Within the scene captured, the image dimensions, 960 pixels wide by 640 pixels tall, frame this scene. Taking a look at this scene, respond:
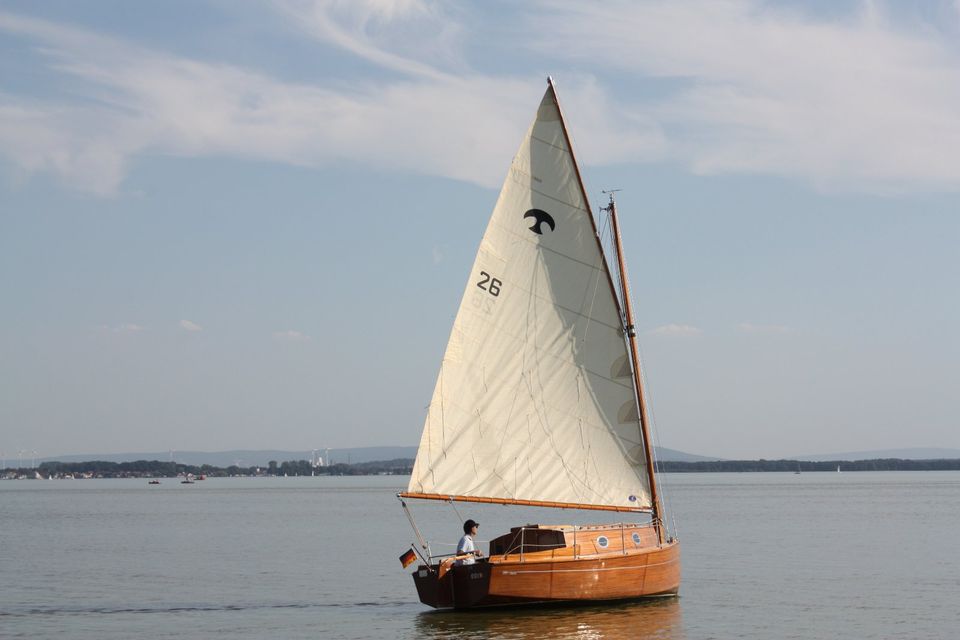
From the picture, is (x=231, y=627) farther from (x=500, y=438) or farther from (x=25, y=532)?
(x=25, y=532)

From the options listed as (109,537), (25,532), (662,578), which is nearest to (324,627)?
(662,578)

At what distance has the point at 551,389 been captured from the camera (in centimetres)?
3784

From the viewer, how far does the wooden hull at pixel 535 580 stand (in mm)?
34312

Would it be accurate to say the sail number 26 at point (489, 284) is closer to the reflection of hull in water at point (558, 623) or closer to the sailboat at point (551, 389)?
the sailboat at point (551, 389)

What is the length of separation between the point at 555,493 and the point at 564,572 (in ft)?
9.60

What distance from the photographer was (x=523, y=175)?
123 ft

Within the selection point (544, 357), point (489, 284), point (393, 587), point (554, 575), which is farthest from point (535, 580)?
point (393, 587)

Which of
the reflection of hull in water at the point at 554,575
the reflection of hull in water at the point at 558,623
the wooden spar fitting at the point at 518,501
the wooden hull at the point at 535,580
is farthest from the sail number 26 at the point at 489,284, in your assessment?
the reflection of hull in water at the point at 558,623

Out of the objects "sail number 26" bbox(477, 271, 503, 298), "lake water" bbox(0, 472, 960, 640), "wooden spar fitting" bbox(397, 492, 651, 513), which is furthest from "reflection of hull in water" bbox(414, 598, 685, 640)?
"sail number 26" bbox(477, 271, 503, 298)

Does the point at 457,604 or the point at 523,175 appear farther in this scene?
the point at 523,175

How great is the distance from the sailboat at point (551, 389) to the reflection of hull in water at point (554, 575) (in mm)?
58

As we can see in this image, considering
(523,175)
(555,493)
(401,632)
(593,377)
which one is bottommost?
(401,632)

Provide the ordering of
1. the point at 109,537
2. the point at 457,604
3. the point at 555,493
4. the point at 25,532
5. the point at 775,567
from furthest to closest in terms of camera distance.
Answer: the point at 25,532 → the point at 109,537 → the point at 775,567 → the point at 555,493 → the point at 457,604

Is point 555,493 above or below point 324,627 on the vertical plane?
above
